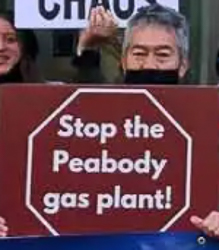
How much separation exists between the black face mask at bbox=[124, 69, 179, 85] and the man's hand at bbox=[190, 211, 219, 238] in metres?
0.56

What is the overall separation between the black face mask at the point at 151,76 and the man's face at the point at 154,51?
17 millimetres

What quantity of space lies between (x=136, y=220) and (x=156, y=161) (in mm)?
164

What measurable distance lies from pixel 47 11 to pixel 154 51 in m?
0.87

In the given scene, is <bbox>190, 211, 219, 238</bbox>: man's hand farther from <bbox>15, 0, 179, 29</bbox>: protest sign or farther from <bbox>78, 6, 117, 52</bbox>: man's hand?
<bbox>15, 0, 179, 29</bbox>: protest sign

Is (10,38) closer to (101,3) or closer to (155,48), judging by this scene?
(101,3)

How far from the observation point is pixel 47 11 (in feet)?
12.4

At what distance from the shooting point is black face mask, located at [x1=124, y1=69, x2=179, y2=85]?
2.94 metres

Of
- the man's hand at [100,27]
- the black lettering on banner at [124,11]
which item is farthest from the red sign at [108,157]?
the black lettering on banner at [124,11]

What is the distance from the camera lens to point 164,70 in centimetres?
298

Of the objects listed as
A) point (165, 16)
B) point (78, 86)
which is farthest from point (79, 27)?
point (78, 86)

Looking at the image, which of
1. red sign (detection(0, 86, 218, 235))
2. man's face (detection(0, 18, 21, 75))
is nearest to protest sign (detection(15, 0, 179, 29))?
man's face (detection(0, 18, 21, 75))

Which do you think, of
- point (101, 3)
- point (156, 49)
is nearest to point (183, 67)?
point (156, 49)

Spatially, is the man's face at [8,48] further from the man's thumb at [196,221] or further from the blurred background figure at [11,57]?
the man's thumb at [196,221]

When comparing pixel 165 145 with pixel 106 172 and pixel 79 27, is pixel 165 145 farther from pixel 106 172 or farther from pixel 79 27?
pixel 79 27
